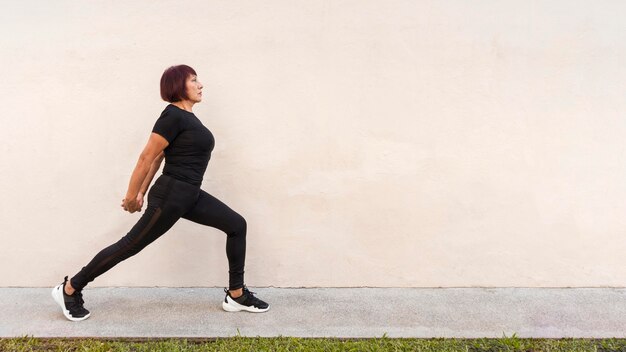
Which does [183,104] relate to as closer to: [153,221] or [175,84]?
[175,84]

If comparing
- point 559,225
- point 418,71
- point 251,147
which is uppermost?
point 418,71

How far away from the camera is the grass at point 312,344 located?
2.80 meters

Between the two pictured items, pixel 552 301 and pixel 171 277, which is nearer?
pixel 552 301

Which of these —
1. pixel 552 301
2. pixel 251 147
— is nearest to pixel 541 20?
pixel 552 301

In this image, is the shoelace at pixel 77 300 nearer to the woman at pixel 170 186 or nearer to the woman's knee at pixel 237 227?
the woman at pixel 170 186

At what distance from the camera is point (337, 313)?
3311 millimetres

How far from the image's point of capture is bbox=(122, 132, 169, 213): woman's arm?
2916 millimetres

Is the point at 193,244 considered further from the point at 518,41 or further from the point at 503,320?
the point at 518,41

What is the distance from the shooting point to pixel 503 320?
320cm

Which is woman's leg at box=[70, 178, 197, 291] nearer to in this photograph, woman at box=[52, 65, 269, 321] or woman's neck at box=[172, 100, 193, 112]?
woman at box=[52, 65, 269, 321]

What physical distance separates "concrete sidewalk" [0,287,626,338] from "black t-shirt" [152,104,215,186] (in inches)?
36.7

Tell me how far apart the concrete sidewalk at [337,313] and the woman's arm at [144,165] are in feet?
2.58

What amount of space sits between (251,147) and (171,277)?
1.16 metres

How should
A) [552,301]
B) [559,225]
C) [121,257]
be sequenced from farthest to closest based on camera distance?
[559,225] < [552,301] < [121,257]
